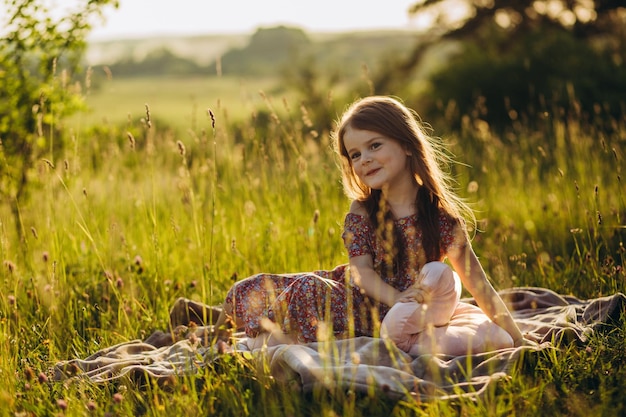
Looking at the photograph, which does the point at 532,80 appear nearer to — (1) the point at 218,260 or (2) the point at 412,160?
(1) the point at 218,260

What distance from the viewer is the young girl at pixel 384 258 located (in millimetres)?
3209

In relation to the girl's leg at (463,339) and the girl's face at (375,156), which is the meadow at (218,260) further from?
the girl's face at (375,156)

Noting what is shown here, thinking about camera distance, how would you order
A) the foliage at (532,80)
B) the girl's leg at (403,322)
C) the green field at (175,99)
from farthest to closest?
the foliage at (532,80) → the green field at (175,99) → the girl's leg at (403,322)

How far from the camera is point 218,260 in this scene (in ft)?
14.0

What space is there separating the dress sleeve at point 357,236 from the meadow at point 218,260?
20 centimetres

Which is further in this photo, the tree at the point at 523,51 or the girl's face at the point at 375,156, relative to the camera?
the tree at the point at 523,51

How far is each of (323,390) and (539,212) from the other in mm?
3294

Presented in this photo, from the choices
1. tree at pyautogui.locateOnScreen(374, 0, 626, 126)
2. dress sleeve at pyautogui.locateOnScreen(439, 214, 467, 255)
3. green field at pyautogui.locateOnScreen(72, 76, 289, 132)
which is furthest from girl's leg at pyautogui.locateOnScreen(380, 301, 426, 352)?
tree at pyautogui.locateOnScreen(374, 0, 626, 126)

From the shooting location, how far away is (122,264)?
14.0 ft

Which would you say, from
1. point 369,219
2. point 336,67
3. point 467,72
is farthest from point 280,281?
point 336,67

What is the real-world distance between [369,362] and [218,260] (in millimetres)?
1601

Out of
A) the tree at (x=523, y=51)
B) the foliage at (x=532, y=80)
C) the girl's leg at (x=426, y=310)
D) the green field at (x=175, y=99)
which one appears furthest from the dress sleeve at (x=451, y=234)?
the foliage at (x=532, y=80)

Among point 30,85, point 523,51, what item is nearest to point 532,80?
point 523,51

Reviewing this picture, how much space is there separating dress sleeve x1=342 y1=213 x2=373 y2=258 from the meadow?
0.64ft
